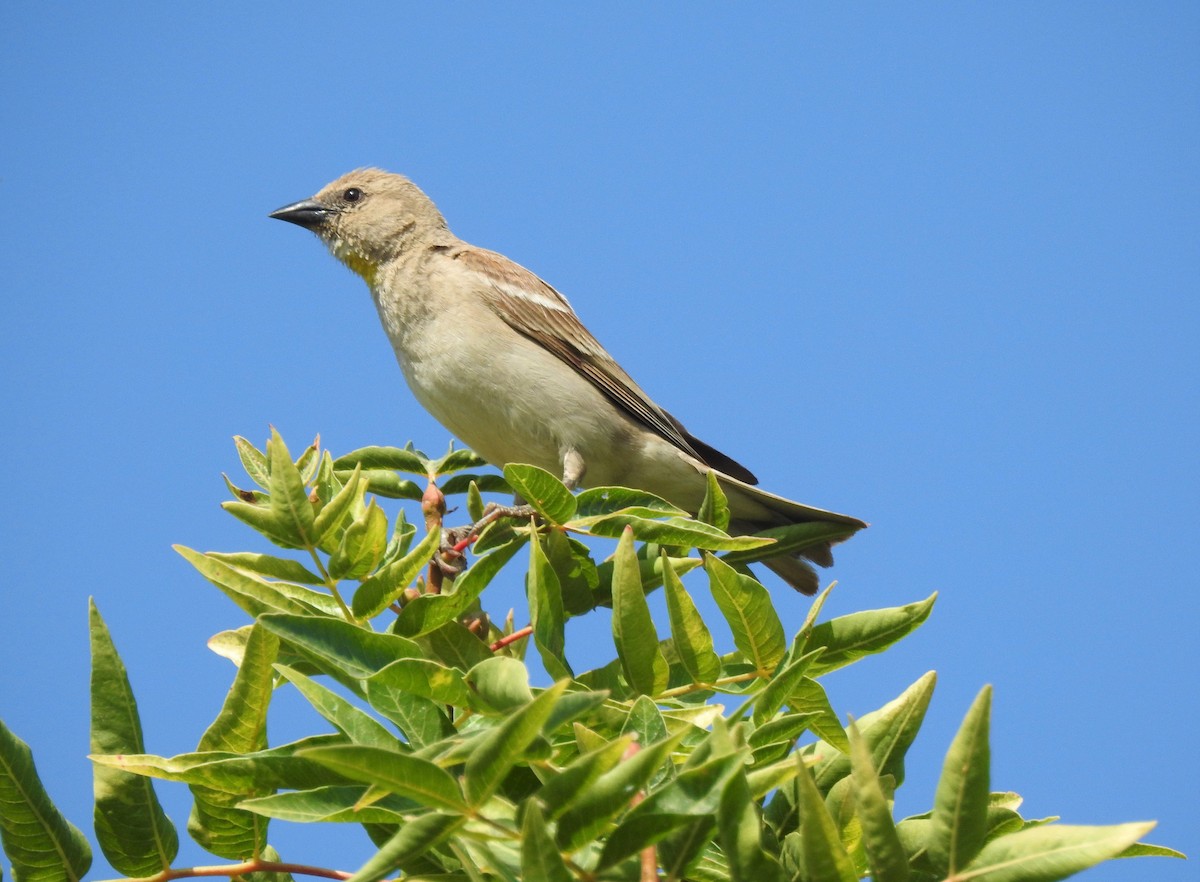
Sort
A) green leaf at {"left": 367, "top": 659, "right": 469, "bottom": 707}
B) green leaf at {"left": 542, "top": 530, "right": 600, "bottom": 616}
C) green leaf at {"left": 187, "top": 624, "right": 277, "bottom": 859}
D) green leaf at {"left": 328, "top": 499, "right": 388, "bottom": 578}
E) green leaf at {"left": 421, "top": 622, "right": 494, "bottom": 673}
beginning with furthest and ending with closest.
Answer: green leaf at {"left": 542, "top": 530, "right": 600, "bottom": 616}, green leaf at {"left": 421, "top": 622, "right": 494, "bottom": 673}, green leaf at {"left": 328, "top": 499, "right": 388, "bottom": 578}, green leaf at {"left": 187, "top": 624, "right": 277, "bottom": 859}, green leaf at {"left": 367, "top": 659, "right": 469, "bottom": 707}

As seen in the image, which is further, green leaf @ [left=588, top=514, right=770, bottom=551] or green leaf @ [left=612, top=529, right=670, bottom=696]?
green leaf @ [left=588, top=514, right=770, bottom=551]

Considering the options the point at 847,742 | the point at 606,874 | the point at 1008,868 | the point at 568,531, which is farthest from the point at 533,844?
the point at 568,531

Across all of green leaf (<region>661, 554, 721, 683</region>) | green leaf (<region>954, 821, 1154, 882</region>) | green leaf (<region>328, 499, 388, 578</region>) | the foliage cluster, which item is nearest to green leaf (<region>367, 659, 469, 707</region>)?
the foliage cluster

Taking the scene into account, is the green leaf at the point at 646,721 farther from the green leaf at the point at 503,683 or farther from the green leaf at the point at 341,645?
the green leaf at the point at 341,645

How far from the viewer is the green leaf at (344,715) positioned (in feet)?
6.78

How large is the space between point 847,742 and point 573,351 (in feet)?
14.7

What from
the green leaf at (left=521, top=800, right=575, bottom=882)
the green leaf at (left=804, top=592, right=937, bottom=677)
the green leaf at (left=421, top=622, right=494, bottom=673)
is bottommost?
the green leaf at (left=521, top=800, right=575, bottom=882)

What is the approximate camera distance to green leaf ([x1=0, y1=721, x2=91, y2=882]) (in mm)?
2129

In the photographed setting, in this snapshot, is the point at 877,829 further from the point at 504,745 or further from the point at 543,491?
the point at 543,491

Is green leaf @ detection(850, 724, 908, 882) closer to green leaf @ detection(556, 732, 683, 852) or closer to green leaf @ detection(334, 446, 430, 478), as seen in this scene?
green leaf @ detection(556, 732, 683, 852)

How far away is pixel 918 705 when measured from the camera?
7.57 feet

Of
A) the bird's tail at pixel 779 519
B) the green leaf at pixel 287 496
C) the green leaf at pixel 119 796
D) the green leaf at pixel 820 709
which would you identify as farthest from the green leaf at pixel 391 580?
the bird's tail at pixel 779 519

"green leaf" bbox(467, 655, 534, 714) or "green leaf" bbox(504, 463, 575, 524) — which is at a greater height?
"green leaf" bbox(504, 463, 575, 524)

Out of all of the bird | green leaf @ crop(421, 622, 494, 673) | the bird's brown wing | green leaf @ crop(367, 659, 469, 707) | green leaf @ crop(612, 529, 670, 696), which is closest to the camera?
green leaf @ crop(367, 659, 469, 707)
